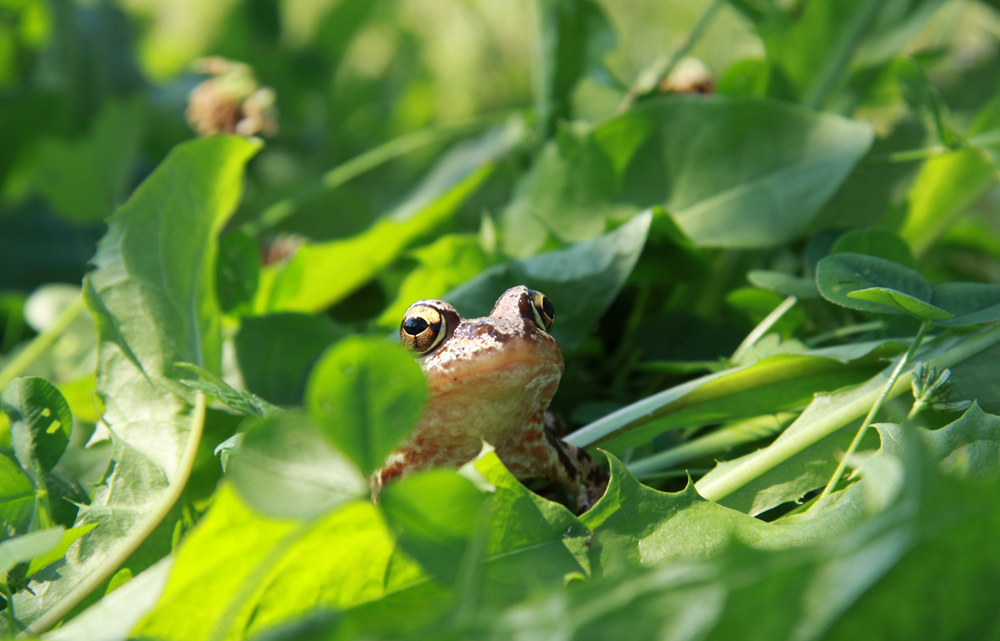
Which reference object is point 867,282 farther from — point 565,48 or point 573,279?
point 565,48

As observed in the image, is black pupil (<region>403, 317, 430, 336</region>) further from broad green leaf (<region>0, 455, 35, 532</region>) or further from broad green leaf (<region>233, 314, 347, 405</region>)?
Result: broad green leaf (<region>0, 455, 35, 532</region>)

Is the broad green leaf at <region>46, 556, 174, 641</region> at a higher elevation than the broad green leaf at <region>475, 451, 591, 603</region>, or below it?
higher

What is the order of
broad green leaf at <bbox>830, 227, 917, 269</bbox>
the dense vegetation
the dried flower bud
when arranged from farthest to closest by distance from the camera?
the dried flower bud, broad green leaf at <bbox>830, 227, 917, 269</bbox>, the dense vegetation

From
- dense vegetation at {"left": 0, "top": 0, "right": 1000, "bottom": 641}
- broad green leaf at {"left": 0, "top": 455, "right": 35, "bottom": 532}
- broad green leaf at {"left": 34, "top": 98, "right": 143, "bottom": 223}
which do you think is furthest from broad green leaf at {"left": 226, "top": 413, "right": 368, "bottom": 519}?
broad green leaf at {"left": 34, "top": 98, "right": 143, "bottom": 223}

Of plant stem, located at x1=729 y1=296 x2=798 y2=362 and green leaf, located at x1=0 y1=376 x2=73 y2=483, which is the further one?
plant stem, located at x1=729 y1=296 x2=798 y2=362

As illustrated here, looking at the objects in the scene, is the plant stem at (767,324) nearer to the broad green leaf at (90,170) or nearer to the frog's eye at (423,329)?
the frog's eye at (423,329)

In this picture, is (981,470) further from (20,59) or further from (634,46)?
(634,46)

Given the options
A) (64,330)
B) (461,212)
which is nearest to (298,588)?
(64,330)

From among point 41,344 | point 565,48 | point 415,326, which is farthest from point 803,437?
point 41,344
